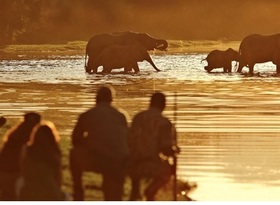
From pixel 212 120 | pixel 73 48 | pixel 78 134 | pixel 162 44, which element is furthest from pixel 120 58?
pixel 73 48

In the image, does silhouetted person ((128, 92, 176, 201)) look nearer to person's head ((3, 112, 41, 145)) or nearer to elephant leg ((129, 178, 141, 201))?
elephant leg ((129, 178, 141, 201))

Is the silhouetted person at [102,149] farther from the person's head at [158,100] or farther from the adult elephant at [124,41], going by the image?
the adult elephant at [124,41]

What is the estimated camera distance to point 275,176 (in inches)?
739

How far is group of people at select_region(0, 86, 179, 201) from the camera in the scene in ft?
44.0

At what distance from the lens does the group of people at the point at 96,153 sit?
13.4m

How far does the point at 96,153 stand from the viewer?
14.5 m

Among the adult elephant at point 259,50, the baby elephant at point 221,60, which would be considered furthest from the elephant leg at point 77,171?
the baby elephant at point 221,60

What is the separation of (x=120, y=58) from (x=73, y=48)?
84169 millimetres

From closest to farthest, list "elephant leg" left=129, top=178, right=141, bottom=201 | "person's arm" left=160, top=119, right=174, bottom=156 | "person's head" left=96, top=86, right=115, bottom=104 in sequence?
"person's head" left=96, top=86, right=115, bottom=104, "person's arm" left=160, top=119, right=174, bottom=156, "elephant leg" left=129, top=178, right=141, bottom=201

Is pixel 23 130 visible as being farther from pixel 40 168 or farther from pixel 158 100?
pixel 158 100

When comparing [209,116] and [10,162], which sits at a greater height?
[10,162]

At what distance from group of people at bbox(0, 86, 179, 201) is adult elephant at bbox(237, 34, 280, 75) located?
158ft

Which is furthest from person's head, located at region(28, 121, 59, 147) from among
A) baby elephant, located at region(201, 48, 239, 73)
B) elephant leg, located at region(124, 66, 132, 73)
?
baby elephant, located at region(201, 48, 239, 73)

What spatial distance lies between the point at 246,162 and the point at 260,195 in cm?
361
